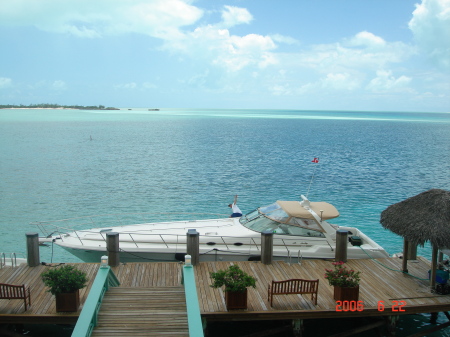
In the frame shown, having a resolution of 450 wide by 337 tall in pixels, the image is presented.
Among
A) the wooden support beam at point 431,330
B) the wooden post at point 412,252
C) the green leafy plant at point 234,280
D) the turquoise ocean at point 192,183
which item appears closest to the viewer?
the green leafy plant at point 234,280

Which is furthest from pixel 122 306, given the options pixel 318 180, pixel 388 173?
pixel 388 173

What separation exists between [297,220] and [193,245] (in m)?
3.81

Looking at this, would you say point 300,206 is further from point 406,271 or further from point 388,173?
point 388,173

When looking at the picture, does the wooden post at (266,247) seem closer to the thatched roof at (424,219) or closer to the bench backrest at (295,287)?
the bench backrest at (295,287)

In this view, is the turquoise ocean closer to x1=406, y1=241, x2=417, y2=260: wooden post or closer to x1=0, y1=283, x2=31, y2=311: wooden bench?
x1=406, y1=241, x2=417, y2=260: wooden post

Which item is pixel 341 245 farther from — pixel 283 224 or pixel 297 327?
pixel 297 327

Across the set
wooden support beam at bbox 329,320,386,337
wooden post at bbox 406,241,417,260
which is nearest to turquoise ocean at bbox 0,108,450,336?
wooden post at bbox 406,241,417,260

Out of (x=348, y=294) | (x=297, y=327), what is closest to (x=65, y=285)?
(x=297, y=327)

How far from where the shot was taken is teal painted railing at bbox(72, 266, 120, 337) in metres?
7.95

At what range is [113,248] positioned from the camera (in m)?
13.2

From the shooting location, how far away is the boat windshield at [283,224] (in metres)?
14.6

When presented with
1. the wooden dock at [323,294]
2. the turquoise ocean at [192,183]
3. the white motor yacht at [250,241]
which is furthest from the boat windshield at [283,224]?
the turquoise ocean at [192,183]

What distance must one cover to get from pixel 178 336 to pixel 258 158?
47263 millimetres

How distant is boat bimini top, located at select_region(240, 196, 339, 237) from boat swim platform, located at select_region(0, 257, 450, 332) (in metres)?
1.25
